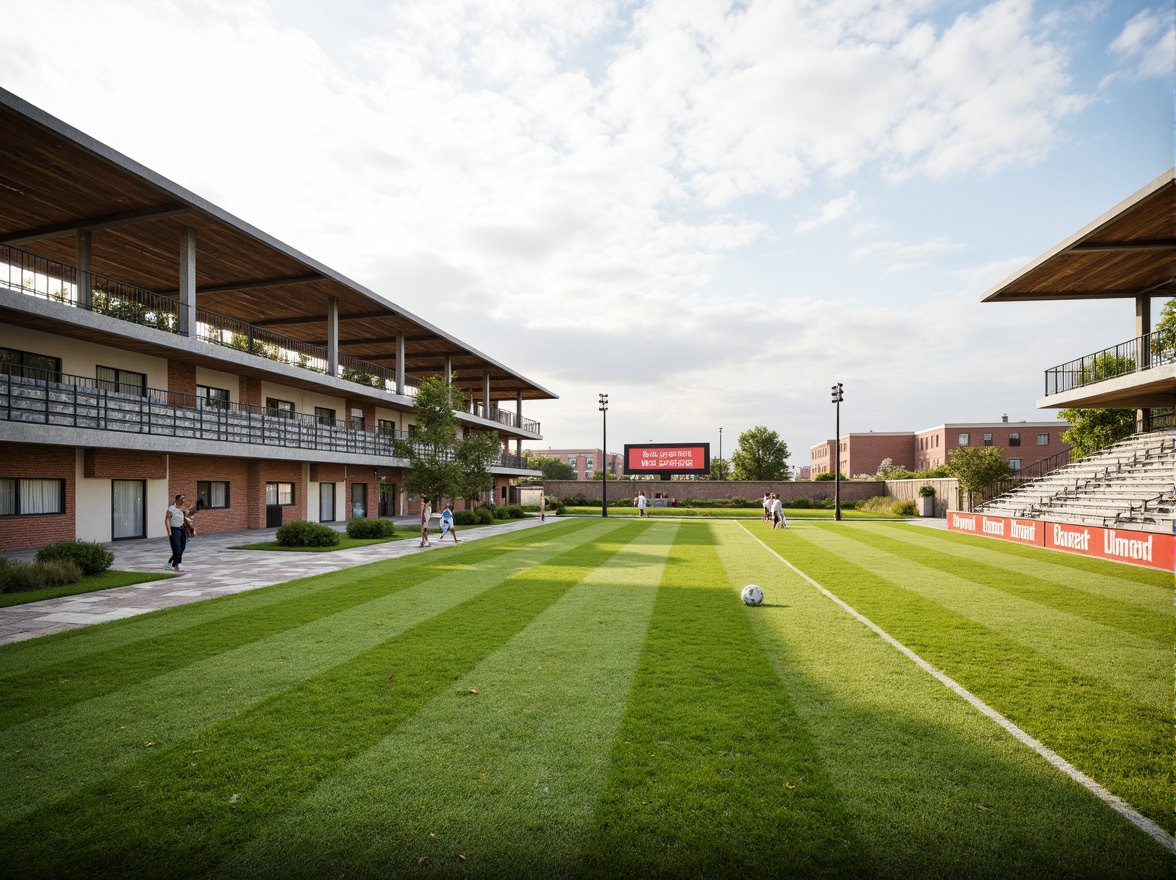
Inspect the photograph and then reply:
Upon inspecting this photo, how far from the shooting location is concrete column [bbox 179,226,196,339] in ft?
75.1

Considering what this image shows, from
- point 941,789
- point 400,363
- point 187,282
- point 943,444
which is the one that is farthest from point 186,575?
point 943,444

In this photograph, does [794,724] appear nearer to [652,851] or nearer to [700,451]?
[652,851]

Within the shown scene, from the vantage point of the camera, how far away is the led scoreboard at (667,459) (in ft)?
209

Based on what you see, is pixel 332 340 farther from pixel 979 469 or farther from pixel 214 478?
pixel 979 469

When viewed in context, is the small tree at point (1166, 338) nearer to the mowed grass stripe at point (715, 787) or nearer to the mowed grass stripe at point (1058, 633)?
the mowed grass stripe at point (1058, 633)

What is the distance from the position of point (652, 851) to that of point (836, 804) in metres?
1.43

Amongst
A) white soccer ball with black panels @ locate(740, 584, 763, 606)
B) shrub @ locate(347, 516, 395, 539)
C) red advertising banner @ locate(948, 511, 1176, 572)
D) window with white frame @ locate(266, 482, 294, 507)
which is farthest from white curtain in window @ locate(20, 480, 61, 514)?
red advertising banner @ locate(948, 511, 1176, 572)

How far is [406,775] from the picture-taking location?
4574 millimetres

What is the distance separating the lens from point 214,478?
26453mm

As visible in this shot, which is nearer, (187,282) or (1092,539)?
(1092,539)

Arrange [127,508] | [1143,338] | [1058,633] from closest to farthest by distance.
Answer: [1058,633] < [127,508] < [1143,338]

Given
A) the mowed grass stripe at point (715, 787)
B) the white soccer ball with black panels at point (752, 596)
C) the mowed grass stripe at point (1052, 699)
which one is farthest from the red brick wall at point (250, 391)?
the mowed grass stripe at point (1052, 699)

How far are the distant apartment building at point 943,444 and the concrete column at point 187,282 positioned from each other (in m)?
67.5

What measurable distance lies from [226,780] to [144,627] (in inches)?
248
